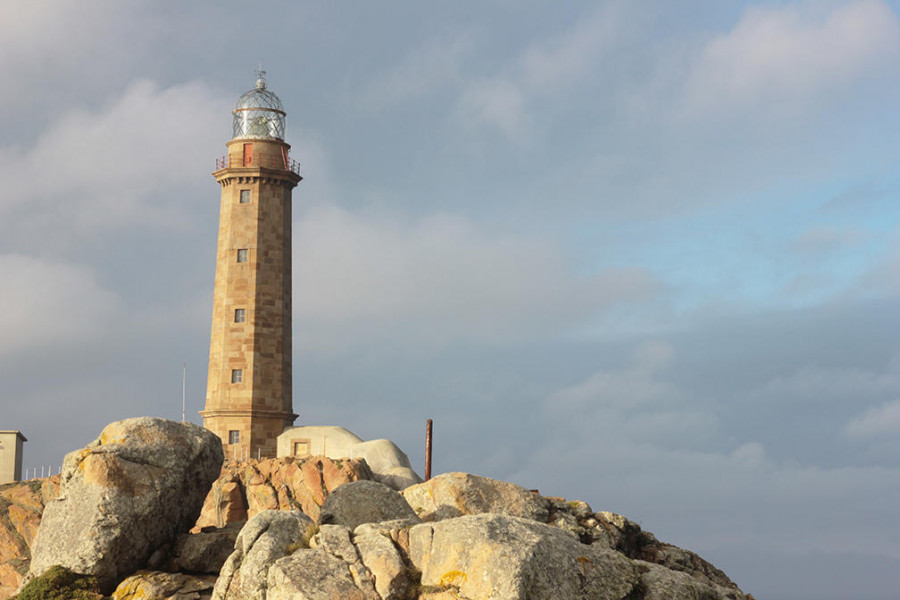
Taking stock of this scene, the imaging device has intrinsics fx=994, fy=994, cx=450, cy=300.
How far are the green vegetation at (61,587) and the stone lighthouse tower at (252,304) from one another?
2819 cm

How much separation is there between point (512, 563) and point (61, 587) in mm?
12948

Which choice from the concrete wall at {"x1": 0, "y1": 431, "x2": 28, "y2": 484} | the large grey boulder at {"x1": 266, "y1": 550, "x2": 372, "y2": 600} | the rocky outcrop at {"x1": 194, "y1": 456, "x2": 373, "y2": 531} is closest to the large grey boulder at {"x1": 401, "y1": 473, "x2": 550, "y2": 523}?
the large grey boulder at {"x1": 266, "y1": 550, "x2": 372, "y2": 600}

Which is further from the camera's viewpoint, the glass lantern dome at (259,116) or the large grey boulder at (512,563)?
the glass lantern dome at (259,116)

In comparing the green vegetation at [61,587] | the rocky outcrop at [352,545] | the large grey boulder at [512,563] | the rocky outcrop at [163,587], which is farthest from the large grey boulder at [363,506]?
the green vegetation at [61,587]

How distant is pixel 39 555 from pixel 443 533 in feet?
40.8

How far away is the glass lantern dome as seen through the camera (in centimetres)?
6075

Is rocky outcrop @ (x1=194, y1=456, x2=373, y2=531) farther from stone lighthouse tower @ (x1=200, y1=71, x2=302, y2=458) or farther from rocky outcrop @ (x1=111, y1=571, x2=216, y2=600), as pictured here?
rocky outcrop @ (x1=111, y1=571, x2=216, y2=600)

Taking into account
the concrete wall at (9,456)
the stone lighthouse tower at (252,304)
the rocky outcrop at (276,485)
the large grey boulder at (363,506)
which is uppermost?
the stone lighthouse tower at (252,304)

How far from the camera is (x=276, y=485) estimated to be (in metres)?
47.8

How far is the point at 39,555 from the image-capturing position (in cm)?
2741

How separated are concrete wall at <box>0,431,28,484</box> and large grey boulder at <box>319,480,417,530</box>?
32.0 metres

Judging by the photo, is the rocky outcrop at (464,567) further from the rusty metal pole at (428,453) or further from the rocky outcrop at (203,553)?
the rusty metal pole at (428,453)

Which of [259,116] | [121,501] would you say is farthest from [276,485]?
[259,116]

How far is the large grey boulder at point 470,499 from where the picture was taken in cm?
2838
